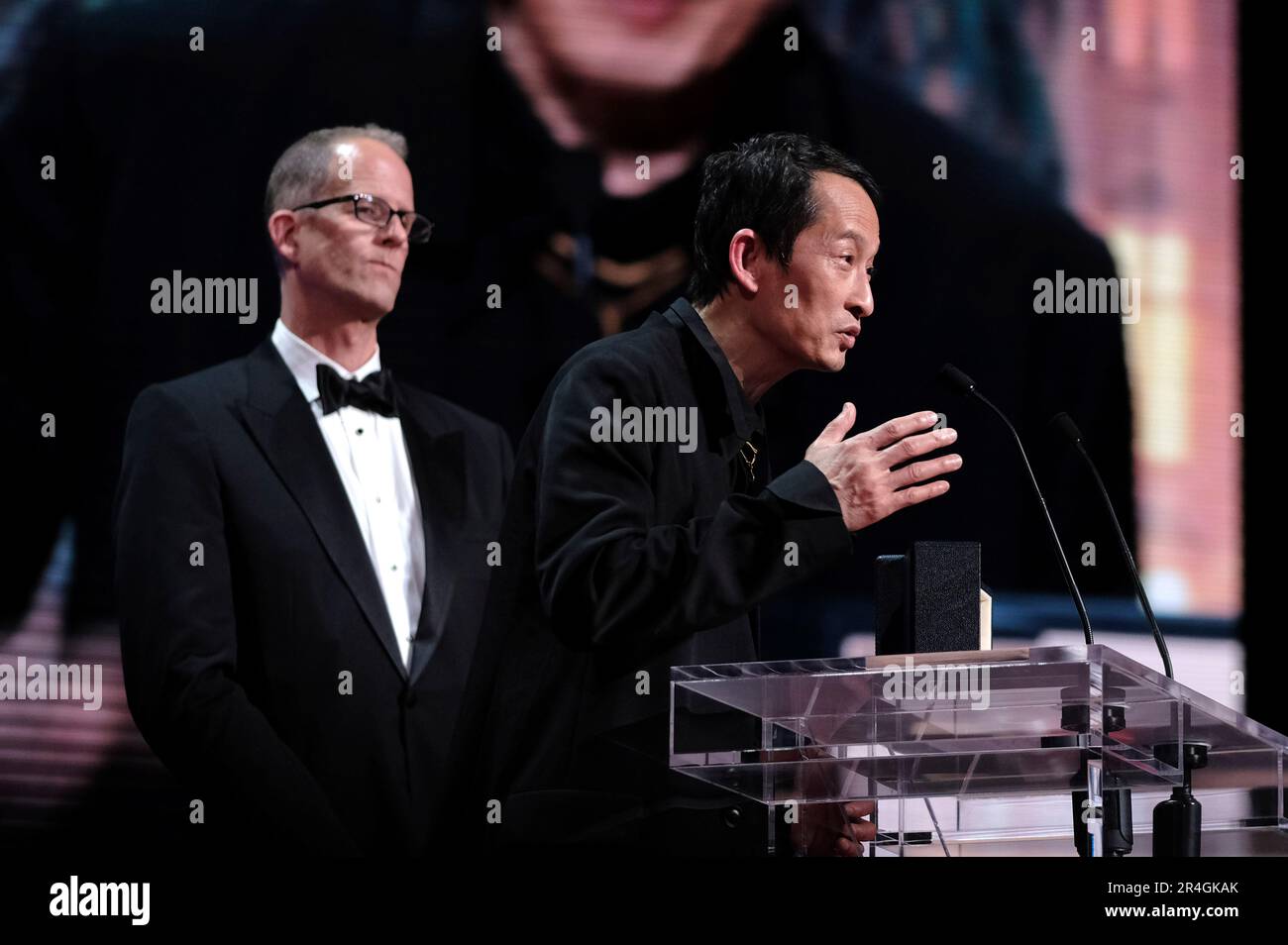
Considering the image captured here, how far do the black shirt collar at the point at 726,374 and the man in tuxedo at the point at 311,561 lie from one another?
2.43 ft

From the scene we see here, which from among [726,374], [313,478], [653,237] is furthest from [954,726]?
[653,237]

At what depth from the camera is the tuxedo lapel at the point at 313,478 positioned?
350 centimetres

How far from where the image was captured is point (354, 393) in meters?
3.63

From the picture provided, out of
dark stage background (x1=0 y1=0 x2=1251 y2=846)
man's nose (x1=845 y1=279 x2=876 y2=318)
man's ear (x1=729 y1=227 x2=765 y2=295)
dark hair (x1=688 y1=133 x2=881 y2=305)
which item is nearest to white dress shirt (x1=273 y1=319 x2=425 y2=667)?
dark stage background (x1=0 y1=0 x2=1251 y2=846)

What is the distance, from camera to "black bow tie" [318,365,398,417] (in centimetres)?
361

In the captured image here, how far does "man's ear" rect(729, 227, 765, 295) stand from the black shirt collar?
4.1 inches

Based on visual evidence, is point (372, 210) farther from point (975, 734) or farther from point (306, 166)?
point (975, 734)

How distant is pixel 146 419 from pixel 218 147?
24.9 inches

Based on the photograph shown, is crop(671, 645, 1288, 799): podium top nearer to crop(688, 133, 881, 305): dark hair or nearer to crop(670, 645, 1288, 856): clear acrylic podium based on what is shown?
crop(670, 645, 1288, 856): clear acrylic podium

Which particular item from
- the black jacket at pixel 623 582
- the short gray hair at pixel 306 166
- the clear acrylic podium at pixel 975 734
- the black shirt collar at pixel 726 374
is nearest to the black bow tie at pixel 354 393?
the short gray hair at pixel 306 166

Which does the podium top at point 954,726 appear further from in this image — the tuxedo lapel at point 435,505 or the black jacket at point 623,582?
the tuxedo lapel at point 435,505

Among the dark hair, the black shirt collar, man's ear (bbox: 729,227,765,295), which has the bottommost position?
the black shirt collar

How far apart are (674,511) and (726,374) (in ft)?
0.97
